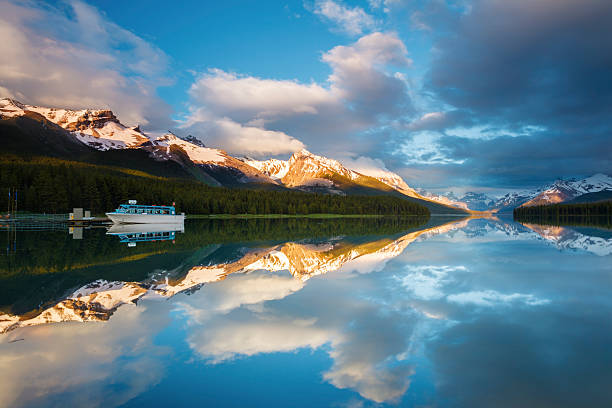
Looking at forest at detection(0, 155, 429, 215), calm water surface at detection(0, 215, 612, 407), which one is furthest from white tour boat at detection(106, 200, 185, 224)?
calm water surface at detection(0, 215, 612, 407)

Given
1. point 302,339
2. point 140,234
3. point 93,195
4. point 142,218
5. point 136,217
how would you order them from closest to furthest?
point 302,339, point 140,234, point 136,217, point 142,218, point 93,195

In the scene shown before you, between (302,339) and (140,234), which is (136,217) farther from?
(302,339)

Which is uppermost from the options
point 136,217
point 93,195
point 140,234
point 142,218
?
point 93,195

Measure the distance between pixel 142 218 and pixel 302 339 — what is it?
3116 inches

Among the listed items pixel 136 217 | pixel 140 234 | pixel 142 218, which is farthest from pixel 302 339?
pixel 136 217

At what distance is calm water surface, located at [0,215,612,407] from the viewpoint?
639cm

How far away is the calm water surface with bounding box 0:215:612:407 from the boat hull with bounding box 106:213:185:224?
64508 millimetres

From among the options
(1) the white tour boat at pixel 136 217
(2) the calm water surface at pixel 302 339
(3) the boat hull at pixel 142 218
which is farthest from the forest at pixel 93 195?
(2) the calm water surface at pixel 302 339

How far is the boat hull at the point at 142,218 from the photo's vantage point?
76.1 metres

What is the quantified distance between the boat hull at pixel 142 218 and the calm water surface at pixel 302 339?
2540 inches

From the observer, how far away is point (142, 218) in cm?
7881

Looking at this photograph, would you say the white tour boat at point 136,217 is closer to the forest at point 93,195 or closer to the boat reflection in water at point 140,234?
the boat reflection in water at point 140,234

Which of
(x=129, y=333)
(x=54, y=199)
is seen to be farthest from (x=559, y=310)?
(x=54, y=199)

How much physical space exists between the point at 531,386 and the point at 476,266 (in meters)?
16.6
